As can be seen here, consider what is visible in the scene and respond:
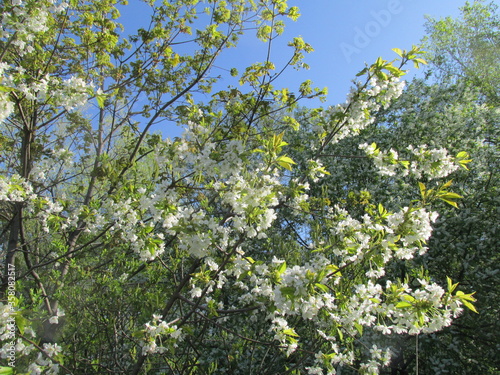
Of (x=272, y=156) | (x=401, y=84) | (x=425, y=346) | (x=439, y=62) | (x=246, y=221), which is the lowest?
(x=425, y=346)

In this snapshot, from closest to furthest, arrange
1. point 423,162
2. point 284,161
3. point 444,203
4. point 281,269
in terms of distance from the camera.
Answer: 1. point 281,269
2. point 284,161
3. point 423,162
4. point 444,203

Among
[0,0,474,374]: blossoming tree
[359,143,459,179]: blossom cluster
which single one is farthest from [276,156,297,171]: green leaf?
[359,143,459,179]: blossom cluster

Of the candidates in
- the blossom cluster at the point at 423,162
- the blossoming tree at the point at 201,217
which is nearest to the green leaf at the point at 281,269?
the blossoming tree at the point at 201,217

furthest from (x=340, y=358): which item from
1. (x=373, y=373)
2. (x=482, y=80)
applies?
(x=482, y=80)

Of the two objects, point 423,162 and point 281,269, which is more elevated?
point 423,162

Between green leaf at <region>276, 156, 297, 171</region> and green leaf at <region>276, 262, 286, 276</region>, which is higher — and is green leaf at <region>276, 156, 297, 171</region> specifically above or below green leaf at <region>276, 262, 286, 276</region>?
above

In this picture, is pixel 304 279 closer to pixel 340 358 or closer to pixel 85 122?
pixel 340 358

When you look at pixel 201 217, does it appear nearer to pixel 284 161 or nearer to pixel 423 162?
pixel 284 161

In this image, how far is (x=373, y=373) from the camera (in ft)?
9.43

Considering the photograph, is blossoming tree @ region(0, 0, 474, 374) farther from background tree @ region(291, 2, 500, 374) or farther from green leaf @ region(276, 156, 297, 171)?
background tree @ region(291, 2, 500, 374)

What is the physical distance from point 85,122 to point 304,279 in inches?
154

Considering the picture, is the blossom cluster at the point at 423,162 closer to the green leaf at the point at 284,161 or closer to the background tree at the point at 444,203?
the background tree at the point at 444,203

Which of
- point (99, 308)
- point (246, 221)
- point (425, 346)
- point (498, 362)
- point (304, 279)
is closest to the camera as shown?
point (304, 279)

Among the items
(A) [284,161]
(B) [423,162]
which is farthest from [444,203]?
(A) [284,161]
